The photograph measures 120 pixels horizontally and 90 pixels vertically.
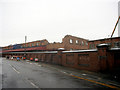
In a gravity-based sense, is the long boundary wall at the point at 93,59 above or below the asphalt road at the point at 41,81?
above

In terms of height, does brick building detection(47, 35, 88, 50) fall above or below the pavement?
above

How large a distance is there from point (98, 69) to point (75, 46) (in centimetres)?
2521

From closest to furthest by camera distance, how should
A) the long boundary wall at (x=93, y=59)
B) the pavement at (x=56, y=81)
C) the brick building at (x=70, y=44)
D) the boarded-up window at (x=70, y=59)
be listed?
the pavement at (x=56, y=81)
the long boundary wall at (x=93, y=59)
the boarded-up window at (x=70, y=59)
the brick building at (x=70, y=44)

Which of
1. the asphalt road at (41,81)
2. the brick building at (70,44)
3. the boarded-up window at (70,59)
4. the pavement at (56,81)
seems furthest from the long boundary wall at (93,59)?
the brick building at (70,44)

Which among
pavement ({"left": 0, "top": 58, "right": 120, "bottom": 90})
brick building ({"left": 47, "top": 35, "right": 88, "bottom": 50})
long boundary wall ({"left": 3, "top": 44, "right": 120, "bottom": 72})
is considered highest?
brick building ({"left": 47, "top": 35, "right": 88, "bottom": 50})

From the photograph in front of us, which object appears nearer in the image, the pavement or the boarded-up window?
the pavement

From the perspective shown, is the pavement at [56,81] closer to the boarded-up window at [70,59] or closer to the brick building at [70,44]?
the boarded-up window at [70,59]

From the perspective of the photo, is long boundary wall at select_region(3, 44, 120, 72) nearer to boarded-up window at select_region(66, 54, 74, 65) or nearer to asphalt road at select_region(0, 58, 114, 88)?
boarded-up window at select_region(66, 54, 74, 65)

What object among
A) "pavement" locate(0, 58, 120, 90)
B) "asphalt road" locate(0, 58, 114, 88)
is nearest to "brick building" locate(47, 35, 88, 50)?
"pavement" locate(0, 58, 120, 90)

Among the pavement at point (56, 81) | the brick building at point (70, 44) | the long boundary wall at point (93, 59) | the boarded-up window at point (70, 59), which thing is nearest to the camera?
the pavement at point (56, 81)

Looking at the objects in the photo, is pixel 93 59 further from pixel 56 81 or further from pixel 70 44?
pixel 70 44

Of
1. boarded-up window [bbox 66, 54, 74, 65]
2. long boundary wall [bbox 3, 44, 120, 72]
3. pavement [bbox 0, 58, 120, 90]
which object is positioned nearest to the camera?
pavement [bbox 0, 58, 120, 90]

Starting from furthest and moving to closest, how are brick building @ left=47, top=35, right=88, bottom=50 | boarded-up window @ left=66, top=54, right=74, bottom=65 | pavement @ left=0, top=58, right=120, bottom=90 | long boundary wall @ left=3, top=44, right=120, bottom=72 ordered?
brick building @ left=47, top=35, right=88, bottom=50, boarded-up window @ left=66, top=54, right=74, bottom=65, long boundary wall @ left=3, top=44, right=120, bottom=72, pavement @ left=0, top=58, right=120, bottom=90

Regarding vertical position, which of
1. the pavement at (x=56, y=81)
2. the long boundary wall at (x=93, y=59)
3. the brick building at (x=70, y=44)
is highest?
the brick building at (x=70, y=44)
